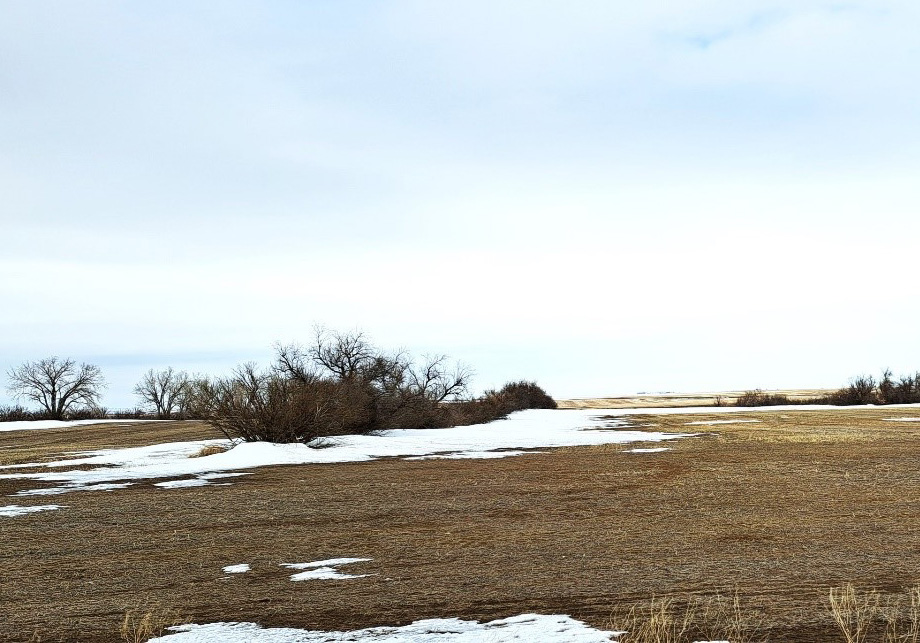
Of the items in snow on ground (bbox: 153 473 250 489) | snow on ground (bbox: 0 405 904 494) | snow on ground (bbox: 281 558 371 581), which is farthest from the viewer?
snow on ground (bbox: 0 405 904 494)

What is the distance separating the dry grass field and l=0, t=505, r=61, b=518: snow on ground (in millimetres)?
495

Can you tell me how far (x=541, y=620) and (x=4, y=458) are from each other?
2768cm

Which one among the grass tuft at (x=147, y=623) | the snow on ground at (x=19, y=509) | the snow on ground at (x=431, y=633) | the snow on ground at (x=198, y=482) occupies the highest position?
the snow on ground at (x=19, y=509)

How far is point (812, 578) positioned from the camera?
8.03m

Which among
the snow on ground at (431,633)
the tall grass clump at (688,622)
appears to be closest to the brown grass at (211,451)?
the snow on ground at (431,633)

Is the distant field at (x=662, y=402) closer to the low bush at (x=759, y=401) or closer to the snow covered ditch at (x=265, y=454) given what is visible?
the low bush at (x=759, y=401)

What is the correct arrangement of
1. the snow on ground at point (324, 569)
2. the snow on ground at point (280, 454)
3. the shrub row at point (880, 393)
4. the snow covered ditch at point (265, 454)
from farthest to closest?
the shrub row at point (880, 393)
the snow on ground at point (280, 454)
the snow covered ditch at point (265, 454)
the snow on ground at point (324, 569)

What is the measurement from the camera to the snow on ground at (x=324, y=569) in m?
8.59

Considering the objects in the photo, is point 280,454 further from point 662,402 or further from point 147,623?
point 662,402

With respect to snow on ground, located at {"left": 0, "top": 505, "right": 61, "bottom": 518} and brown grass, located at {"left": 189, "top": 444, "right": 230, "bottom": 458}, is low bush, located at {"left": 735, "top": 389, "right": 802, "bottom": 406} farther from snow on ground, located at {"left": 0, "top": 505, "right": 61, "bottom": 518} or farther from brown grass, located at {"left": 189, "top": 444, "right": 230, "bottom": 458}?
snow on ground, located at {"left": 0, "top": 505, "right": 61, "bottom": 518}

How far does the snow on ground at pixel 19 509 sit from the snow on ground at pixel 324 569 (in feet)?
Answer: 24.4

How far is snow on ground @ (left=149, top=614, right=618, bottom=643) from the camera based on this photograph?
6285 mm

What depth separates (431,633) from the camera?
646 cm

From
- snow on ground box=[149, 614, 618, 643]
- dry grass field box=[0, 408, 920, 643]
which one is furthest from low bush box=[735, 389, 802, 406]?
snow on ground box=[149, 614, 618, 643]
